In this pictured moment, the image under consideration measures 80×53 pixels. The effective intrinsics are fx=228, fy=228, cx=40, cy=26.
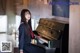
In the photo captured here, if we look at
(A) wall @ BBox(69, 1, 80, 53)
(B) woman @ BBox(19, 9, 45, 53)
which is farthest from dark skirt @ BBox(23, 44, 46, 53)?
(A) wall @ BBox(69, 1, 80, 53)

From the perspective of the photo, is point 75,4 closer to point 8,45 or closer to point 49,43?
point 49,43

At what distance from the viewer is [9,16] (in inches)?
261

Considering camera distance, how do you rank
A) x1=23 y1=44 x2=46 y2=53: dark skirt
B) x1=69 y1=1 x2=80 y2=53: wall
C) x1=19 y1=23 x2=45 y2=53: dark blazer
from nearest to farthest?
x1=69 y1=1 x2=80 y2=53: wall → x1=19 y1=23 x2=45 y2=53: dark blazer → x1=23 y1=44 x2=46 y2=53: dark skirt

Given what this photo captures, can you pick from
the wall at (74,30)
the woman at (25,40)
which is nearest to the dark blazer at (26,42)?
the woman at (25,40)

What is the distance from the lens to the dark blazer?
4.44m

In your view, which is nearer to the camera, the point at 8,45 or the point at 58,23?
the point at 58,23

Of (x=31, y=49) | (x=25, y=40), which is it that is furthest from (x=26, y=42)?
(x=31, y=49)

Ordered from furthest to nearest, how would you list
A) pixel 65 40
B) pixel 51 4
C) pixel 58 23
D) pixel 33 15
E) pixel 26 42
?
pixel 33 15
pixel 51 4
pixel 26 42
pixel 58 23
pixel 65 40

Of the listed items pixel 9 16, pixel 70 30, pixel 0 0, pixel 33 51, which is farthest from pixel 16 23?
pixel 70 30

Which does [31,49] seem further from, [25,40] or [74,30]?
[74,30]

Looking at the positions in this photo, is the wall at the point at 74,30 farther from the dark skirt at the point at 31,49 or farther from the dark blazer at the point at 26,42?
the dark skirt at the point at 31,49

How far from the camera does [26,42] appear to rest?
460 centimetres

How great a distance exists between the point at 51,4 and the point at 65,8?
79 centimetres

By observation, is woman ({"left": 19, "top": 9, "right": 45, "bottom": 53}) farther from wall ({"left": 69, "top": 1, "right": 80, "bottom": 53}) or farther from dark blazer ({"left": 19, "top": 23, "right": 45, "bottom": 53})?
wall ({"left": 69, "top": 1, "right": 80, "bottom": 53})
